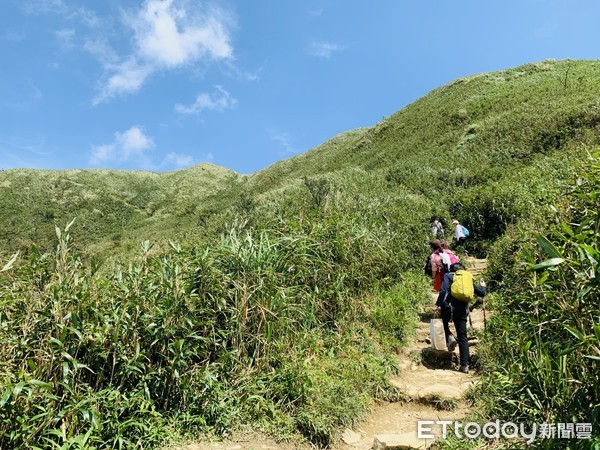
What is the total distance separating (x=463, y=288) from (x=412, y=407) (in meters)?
2.04

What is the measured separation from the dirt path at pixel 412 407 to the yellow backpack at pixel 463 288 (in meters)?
1.11

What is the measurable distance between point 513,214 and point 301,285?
9364 mm

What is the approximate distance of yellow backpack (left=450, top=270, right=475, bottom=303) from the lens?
250 inches

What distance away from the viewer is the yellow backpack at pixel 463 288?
634 centimetres

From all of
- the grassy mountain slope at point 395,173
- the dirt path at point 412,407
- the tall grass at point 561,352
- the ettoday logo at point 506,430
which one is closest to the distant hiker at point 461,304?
the dirt path at point 412,407

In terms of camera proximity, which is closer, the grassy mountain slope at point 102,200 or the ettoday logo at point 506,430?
the ettoday logo at point 506,430

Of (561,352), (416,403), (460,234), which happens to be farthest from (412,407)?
(460,234)

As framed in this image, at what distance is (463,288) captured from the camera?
635 cm

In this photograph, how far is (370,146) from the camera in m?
42.1

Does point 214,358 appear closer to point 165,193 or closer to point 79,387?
point 79,387

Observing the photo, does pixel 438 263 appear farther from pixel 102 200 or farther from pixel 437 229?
pixel 102 200

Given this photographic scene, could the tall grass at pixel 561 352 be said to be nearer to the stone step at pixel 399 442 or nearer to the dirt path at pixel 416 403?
the dirt path at pixel 416 403

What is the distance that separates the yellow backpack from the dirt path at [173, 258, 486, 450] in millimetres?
1111

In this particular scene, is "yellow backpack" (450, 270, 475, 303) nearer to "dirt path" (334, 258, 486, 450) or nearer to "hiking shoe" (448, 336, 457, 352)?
"hiking shoe" (448, 336, 457, 352)
